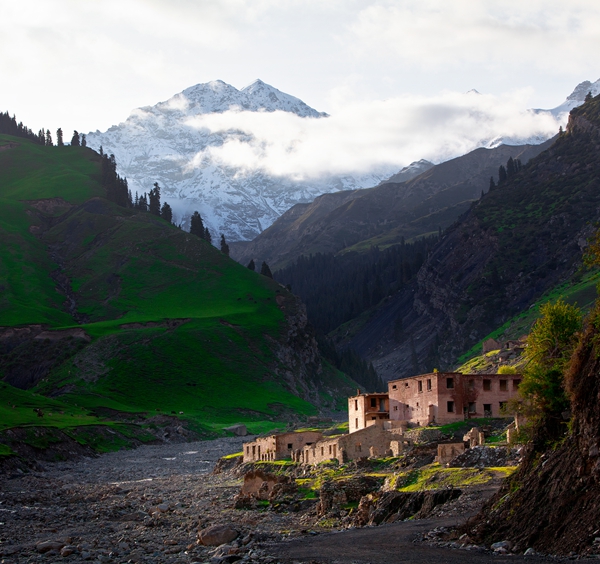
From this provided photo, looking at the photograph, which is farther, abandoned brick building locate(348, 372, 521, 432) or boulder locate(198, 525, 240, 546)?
abandoned brick building locate(348, 372, 521, 432)

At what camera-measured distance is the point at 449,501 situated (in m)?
47.5

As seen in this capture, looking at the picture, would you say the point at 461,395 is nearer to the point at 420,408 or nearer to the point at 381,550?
the point at 420,408

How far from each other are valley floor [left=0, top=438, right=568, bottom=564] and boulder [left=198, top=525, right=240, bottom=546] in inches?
34.2

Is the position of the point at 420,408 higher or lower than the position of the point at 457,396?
lower

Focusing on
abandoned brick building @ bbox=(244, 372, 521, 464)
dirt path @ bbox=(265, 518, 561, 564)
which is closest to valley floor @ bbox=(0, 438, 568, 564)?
dirt path @ bbox=(265, 518, 561, 564)

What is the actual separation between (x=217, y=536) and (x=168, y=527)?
9.06 m

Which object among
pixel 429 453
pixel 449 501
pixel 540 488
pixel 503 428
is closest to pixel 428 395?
pixel 503 428

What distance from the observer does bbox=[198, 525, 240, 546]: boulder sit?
45.7 m

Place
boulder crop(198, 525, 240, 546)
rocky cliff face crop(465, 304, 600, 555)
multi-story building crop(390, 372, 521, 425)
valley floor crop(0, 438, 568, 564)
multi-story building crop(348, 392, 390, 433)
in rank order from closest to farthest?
rocky cliff face crop(465, 304, 600, 555) → valley floor crop(0, 438, 568, 564) → boulder crop(198, 525, 240, 546) → multi-story building crop(390, 372, 521, 425) → multi-story building crop(348, 392, 390, 433)

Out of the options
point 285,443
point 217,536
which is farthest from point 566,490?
point 285,443

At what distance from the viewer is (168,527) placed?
54.0 m

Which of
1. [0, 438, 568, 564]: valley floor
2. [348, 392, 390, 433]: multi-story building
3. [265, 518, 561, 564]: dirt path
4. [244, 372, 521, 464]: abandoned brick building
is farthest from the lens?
[348, 392, 390, 433]: multi-story building

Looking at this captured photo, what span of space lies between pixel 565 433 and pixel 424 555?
8.47m

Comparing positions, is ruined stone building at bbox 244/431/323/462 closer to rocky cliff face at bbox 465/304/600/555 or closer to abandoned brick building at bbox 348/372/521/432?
abandoned brick building at bbox 348/372/521/432
